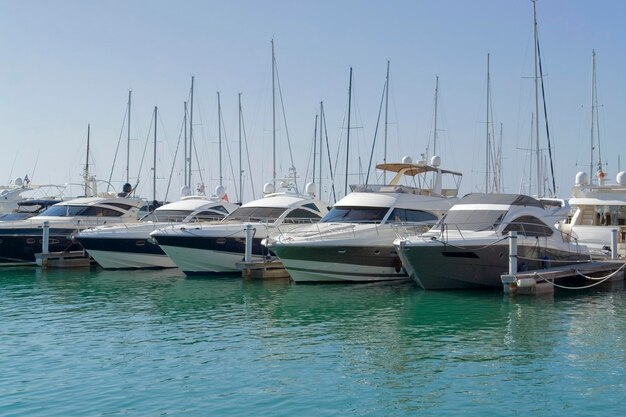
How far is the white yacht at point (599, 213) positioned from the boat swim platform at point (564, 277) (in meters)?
3.13

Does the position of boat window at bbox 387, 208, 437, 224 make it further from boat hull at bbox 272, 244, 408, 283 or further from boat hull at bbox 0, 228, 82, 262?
boat hull at bbox 0, 228, 82, 262

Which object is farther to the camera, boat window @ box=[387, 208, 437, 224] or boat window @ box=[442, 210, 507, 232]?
boat window @ box=[387, 208, 437, 224]

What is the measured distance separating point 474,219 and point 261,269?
756 centimetres

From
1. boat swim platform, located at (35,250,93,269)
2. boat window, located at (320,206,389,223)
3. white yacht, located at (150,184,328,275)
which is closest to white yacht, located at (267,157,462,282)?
boat window, located at (320,206,389,223)

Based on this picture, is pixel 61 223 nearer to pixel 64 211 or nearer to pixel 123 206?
pixel 64 211

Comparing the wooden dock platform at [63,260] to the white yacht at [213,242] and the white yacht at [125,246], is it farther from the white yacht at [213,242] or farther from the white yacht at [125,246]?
the white yacht at [213,242]

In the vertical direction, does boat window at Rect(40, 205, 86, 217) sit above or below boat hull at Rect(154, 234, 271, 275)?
above

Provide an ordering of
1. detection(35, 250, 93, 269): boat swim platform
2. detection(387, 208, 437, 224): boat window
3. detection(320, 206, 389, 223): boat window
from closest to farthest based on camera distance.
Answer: detection(320, 206, 389, 223): boat window < detection(387, 208, 437, 224): boat window < detection(35, 250, 93, 269): boat swim platform

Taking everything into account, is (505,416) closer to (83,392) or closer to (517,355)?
(517,355)

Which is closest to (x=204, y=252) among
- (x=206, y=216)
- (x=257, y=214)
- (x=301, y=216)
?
(x=257, y=214)

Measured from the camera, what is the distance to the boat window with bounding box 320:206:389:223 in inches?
997

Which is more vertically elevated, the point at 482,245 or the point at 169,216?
the point at 169,216

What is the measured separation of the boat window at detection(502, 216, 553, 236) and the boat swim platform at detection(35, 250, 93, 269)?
17.7m

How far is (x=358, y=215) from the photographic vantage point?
25625 millimetres
